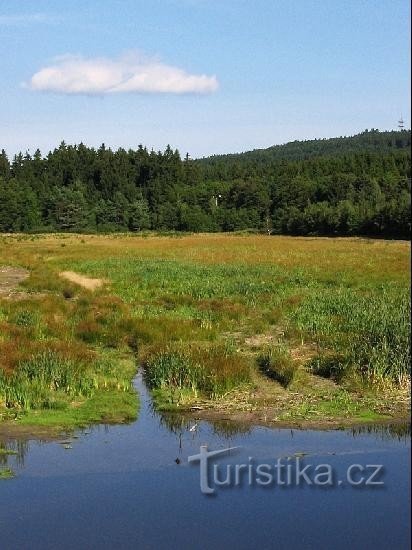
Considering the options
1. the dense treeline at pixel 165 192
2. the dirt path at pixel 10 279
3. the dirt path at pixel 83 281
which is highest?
the dense treeline at pixel 165 192

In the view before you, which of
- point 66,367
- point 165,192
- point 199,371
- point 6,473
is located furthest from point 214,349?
point 165,192

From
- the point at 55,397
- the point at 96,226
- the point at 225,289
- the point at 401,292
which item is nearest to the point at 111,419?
the point at 55,397

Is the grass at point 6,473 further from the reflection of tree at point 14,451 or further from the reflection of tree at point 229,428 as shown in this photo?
the reflection of tree at point 229,428

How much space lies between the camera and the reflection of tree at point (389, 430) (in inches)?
492

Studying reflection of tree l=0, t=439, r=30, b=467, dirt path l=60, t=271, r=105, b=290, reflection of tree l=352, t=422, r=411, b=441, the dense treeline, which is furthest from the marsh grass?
the dense treeline

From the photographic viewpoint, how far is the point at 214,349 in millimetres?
17703

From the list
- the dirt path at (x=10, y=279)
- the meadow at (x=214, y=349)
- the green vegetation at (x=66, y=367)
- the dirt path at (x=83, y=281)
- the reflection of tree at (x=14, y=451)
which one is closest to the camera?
the reflection of tree at (x=14, y=451)

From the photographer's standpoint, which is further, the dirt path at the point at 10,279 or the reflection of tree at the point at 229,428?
the dirt path at the point at 10,279

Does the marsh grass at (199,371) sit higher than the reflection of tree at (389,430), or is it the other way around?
the marsh grass at (199,371)

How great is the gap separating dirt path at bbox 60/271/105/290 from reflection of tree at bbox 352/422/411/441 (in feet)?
73.5

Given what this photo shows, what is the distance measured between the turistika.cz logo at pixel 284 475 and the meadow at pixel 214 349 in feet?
7.32

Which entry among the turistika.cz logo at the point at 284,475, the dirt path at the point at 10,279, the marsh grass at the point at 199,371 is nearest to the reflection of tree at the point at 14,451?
the turistika.cz logo at the point at 284,475

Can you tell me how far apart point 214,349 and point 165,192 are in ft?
375

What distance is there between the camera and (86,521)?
9.62 meters
